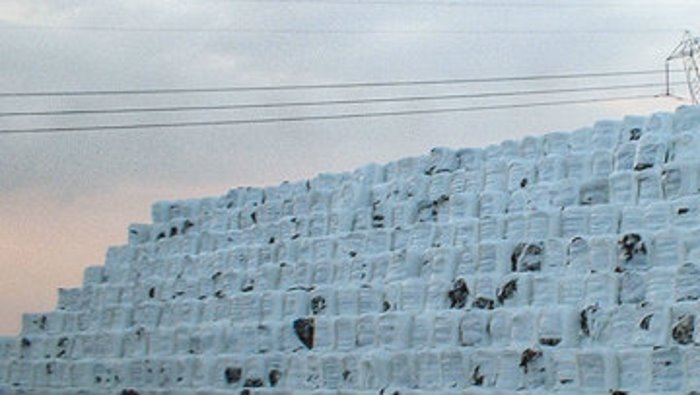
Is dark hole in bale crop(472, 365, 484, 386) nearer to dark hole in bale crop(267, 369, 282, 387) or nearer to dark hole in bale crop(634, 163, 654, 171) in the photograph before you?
dark hole in bale crop(634, 163, 654, 171)

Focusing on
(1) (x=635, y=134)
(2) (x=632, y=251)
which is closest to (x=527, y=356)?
(2) (x=632, y=251)

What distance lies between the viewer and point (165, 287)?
12117 millimetres

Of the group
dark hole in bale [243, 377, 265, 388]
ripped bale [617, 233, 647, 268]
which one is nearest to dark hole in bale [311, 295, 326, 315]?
dark hole in bale [243, 377, 265, 388]

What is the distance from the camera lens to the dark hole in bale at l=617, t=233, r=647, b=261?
8555 mm

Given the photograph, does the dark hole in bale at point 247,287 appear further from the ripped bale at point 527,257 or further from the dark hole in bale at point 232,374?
the ripped bale at point 527,257

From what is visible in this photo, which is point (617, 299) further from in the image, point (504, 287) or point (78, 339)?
point (78, 339)

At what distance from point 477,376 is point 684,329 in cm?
165

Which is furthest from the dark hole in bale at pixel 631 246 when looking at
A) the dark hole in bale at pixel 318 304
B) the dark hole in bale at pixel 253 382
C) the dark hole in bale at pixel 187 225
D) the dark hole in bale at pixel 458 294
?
the dark hole in bale at pixel 187 225

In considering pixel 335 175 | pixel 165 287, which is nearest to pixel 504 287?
pixel 335 175

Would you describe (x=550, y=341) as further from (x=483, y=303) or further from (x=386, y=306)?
(x=386, y=306)

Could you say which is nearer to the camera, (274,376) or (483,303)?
(483,303)

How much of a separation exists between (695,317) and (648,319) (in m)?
0.34

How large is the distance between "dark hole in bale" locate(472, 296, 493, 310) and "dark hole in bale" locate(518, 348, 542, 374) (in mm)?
559

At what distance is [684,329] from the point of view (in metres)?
8.04
